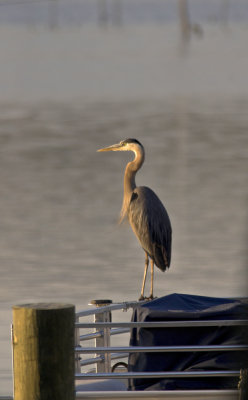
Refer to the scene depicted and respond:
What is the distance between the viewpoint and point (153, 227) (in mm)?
10477

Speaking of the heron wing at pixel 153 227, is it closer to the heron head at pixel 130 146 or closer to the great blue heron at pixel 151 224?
the great blue heron at pixel 151 224

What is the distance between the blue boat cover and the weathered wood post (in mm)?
1172

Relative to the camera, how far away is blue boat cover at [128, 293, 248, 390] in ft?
19.5

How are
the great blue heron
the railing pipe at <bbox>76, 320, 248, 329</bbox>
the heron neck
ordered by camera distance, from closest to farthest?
the railing pipe at <bbox>76, 320, 248, 329</bbox> < the great blue heron < the heron neck

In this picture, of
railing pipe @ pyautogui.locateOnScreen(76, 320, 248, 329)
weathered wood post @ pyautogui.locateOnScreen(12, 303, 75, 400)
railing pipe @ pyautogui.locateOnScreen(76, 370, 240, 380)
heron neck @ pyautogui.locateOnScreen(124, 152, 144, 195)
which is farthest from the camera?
heron neck @ pyautogui.locateOnScreen(124, 152, 144, 195)

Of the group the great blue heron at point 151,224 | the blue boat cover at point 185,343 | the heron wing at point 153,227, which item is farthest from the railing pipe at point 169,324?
the heron wing at point 153,227

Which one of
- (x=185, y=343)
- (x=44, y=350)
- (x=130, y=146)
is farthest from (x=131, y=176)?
(x=44, y=350)

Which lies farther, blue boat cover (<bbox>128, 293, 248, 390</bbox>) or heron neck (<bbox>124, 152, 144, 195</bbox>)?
heron neck (<bbox>124, 152, 144, 195</bbox>)

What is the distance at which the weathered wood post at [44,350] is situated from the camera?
15.6 feet

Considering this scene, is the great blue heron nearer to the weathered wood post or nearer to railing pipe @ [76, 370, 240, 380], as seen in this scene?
railing pipe @ [76, 370, 240, 380]

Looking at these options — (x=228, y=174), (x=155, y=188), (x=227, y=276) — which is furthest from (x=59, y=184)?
(x=227, y=276)

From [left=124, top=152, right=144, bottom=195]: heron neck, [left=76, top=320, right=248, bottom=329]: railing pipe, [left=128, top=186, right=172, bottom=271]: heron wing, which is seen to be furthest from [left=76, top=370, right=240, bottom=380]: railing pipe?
[left=124, top=152, right=144, bottom=195]: heron neck

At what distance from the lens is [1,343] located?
929 centimetres

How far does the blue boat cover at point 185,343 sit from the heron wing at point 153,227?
423cm
